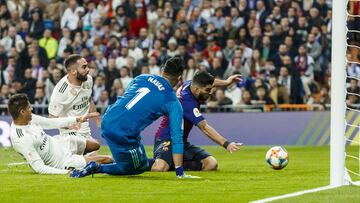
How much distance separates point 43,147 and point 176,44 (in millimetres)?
12766

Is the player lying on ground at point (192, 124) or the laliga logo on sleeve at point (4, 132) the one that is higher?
the player lying on ground at point (192, 124)

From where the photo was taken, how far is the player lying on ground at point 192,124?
49.8ft

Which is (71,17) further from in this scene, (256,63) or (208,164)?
(208,164)

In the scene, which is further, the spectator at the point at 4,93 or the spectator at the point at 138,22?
the spectator at the point at 138,22

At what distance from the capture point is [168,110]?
13.5 m

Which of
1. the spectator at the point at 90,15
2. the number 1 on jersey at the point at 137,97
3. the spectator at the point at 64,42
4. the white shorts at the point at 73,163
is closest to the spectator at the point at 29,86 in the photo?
the spectator at the point at 64,42

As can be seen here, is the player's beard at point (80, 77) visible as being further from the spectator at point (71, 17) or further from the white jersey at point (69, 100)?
the spectator at point (71, 17)

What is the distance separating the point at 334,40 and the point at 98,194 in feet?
11.8

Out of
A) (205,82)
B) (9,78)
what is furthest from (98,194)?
(9,78)

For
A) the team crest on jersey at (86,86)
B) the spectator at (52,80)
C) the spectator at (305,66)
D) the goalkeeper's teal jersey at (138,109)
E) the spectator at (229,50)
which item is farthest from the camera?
the spectator at (229,50)

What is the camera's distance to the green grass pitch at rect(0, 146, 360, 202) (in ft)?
37.7

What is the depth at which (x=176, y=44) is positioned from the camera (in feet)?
89.4

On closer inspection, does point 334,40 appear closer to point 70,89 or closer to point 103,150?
point 70,89

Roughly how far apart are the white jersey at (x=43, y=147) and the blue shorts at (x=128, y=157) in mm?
1021
